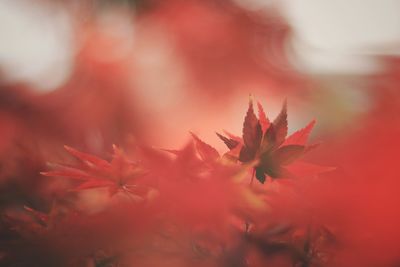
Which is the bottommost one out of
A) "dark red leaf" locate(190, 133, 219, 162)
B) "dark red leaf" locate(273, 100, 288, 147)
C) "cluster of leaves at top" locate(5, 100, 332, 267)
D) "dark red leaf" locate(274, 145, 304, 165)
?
"cluster of leaves at top" locate(5, 100, 332, 267)

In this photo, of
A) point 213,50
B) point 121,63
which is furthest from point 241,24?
point 121,63

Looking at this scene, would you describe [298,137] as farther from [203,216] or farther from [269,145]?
[203,216]

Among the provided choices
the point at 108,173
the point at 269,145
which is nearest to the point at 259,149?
the point at 269,145

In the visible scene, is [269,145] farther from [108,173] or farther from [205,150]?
[108,173]

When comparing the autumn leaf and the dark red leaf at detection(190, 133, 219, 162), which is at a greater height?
the dark red leaf at detection(190, 133, 219, 162)

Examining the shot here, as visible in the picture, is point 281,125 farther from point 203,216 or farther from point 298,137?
point 203,216

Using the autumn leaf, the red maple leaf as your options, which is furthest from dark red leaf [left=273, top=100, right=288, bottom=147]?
the autumn leaf

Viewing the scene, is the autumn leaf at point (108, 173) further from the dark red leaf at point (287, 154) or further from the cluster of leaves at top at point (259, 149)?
the dark red leaf at point (287, 154)

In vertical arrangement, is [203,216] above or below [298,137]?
below

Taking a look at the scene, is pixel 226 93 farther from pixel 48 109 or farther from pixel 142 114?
pixel 48 109

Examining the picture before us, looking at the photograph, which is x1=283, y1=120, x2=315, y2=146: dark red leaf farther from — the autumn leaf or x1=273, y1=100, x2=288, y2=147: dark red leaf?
the autumn leaf
